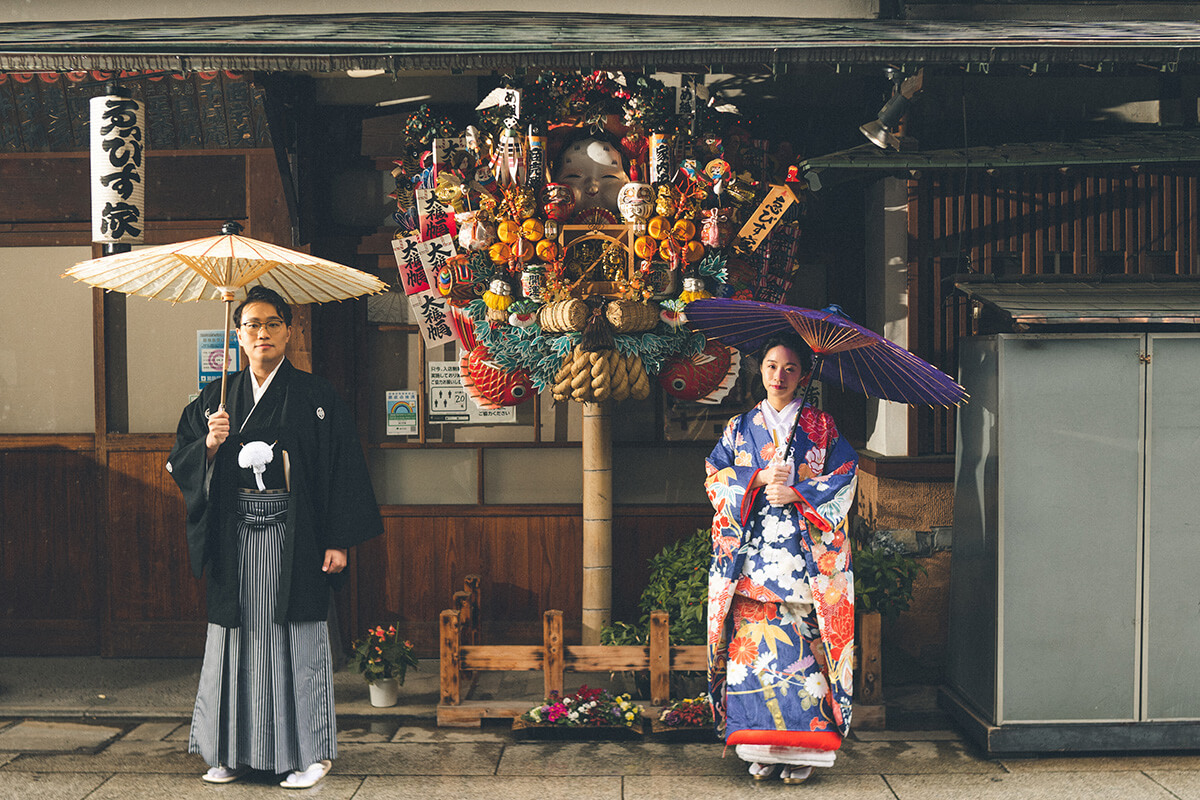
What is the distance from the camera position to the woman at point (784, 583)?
15.8 feet

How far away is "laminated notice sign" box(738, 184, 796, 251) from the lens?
5648 millimetres

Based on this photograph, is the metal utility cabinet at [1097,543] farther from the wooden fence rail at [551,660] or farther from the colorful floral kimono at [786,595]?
the wooden fence rail at [551,660]

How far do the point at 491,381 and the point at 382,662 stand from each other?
1948 mm

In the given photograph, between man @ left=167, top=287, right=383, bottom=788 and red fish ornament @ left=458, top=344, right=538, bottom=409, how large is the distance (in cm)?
124

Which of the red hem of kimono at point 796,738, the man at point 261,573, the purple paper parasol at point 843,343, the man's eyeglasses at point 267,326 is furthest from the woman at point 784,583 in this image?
the man's eyeglasses at point 267,326

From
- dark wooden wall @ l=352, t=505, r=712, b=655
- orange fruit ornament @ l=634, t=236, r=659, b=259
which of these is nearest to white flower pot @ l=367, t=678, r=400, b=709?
dark wooden wall @ l=352, t=505, r=712, b=655

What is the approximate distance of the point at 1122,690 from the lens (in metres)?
5.09

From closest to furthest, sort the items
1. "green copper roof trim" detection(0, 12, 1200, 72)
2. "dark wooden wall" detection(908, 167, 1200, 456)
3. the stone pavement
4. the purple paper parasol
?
the purple paper parasol, the stone pavement, "green copper roof trim" detection(0, 12, 1200, 72), "dark wooden wall" detection(908, 167, 1200, 456)

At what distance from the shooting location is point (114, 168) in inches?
218

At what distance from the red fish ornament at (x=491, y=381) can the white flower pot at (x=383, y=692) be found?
6.37ft

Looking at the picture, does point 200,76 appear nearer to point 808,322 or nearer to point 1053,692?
point 808,322

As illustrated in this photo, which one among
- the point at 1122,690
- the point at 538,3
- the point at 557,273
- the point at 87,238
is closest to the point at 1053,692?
the point at 1122,690

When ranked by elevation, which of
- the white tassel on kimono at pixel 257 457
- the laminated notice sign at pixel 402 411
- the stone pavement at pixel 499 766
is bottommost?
the stone pavement at pixel 499 766

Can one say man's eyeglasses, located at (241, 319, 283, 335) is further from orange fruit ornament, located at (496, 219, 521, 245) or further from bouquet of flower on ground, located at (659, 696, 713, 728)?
bouquet of flower on ground, located at (659, 696, 713, 728)
